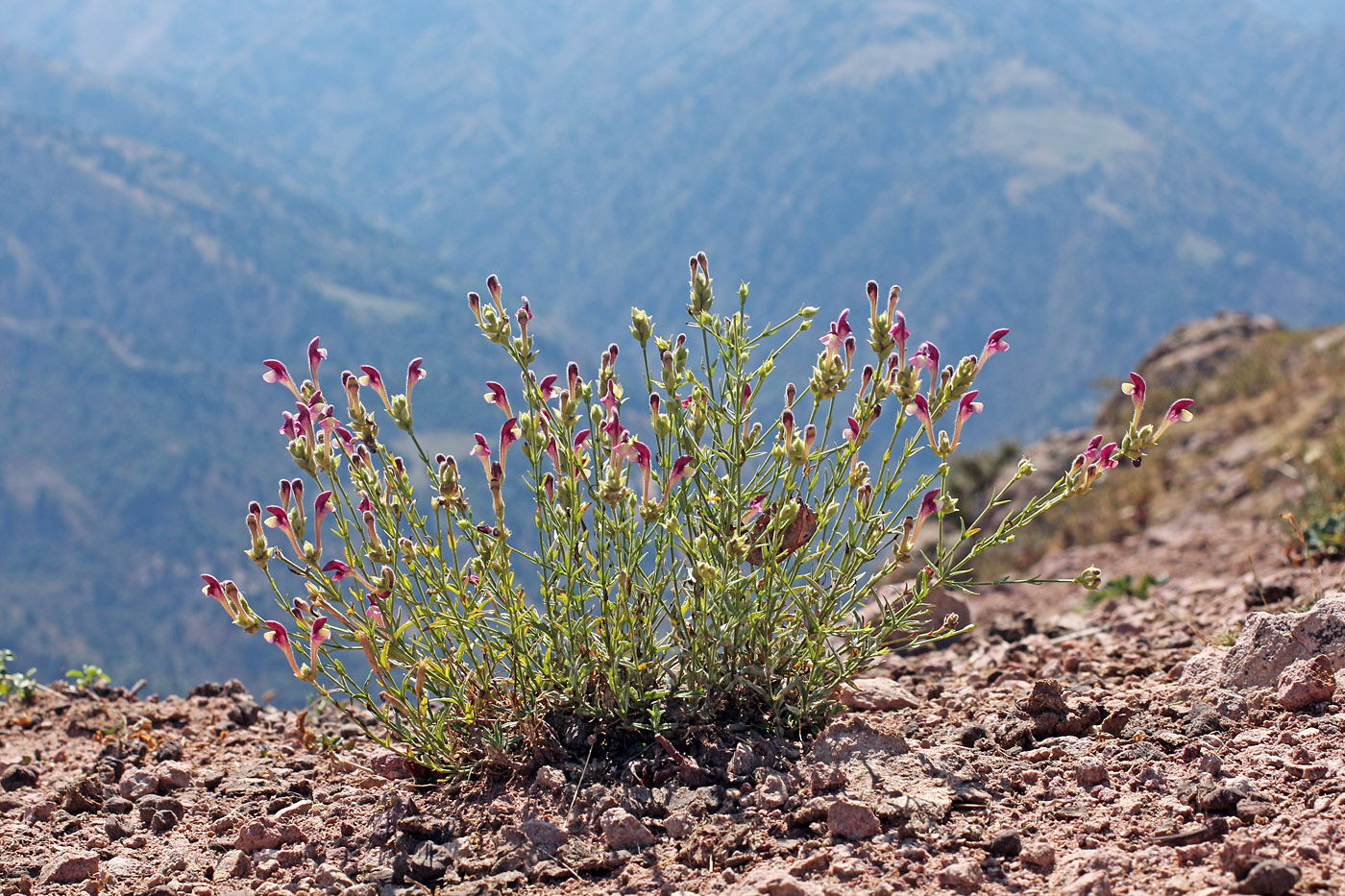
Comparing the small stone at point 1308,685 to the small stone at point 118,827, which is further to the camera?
the small stone at point 118,827

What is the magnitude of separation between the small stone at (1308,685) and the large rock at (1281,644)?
0.40ft

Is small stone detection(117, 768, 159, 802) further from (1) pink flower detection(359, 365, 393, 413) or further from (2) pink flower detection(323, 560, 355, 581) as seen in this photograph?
(1) pink flower detection(359, 365, 393, 413)

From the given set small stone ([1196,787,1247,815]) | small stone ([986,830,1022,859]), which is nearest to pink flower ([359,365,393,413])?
small stone ([986,830,1022,859])

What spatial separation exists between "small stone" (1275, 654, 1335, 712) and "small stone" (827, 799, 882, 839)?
49.5 inches

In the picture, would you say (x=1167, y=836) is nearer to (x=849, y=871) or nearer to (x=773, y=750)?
(x=849, y=871)

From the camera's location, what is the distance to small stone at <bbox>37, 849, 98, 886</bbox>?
278 centimetres

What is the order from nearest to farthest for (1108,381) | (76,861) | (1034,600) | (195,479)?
(76,861) < (1034,600) < (1108,381) < (195,479)

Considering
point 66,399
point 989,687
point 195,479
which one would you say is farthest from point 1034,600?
point 66,399

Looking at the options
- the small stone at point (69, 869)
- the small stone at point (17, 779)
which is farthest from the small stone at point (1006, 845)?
the small stone at point (17, 779)

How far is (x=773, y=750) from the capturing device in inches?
112

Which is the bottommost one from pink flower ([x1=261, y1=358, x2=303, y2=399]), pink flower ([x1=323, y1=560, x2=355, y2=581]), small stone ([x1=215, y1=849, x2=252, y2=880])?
small stone ([x1=215, y1=849, x2=252, y2=880])

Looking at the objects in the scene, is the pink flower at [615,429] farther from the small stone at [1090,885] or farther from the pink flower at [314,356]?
the small stone at [1090,885]

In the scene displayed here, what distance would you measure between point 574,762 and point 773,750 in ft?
1.80

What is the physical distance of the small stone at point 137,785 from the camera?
337 centimetres
